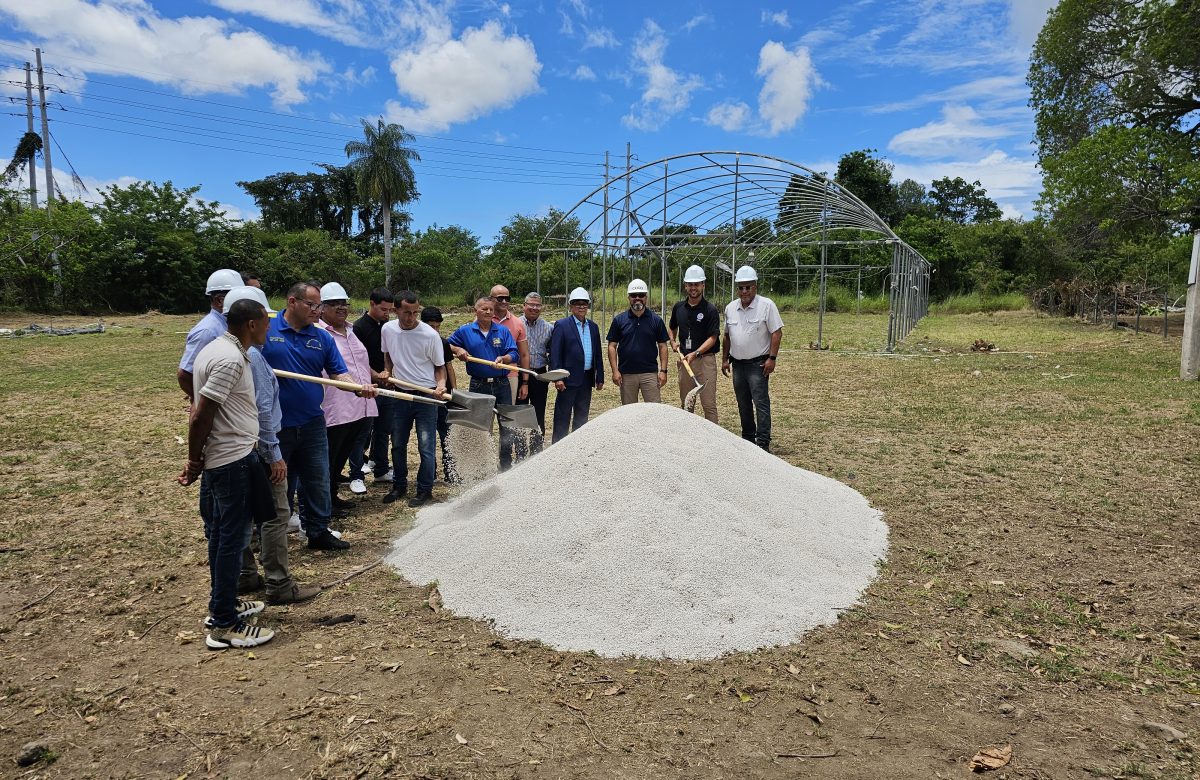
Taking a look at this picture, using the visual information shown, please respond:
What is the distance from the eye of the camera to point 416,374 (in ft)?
15.9

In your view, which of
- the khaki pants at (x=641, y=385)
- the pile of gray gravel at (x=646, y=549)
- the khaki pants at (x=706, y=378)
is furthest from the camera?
the khaki pants at (x=706, y=378)

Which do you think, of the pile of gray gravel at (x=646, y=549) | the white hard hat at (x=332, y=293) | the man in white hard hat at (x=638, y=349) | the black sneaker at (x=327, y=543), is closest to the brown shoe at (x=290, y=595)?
the pile of gray gravel at (x=646, y=549)

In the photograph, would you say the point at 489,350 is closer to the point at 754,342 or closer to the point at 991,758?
the point at 754,342

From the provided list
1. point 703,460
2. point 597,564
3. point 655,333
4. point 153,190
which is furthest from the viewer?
point 153,190

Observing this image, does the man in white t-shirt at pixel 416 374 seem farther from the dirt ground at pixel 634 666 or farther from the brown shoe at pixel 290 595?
the brown shoe at pixel 290 595

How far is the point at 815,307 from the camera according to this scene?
27.7 m

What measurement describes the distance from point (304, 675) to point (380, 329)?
9.35ft

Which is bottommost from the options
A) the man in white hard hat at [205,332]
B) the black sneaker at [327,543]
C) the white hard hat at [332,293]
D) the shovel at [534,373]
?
the black sneaker at [327,543]

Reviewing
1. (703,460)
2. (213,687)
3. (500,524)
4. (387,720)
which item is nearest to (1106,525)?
(703,460)

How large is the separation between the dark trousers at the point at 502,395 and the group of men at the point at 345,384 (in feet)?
0.04

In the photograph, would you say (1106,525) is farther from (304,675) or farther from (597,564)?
(304,675)

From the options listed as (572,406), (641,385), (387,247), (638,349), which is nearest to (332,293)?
(572,406)

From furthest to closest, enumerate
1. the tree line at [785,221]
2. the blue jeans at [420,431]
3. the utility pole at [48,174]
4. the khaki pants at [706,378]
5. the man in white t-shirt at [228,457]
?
the utility pole at [48,174] → the tree line at [785,221] → the khaki pants at [706,378] → the blue jeans at [420,431] → the man in white t-shirt at [228,457]

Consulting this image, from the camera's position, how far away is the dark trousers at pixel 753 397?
595cm
